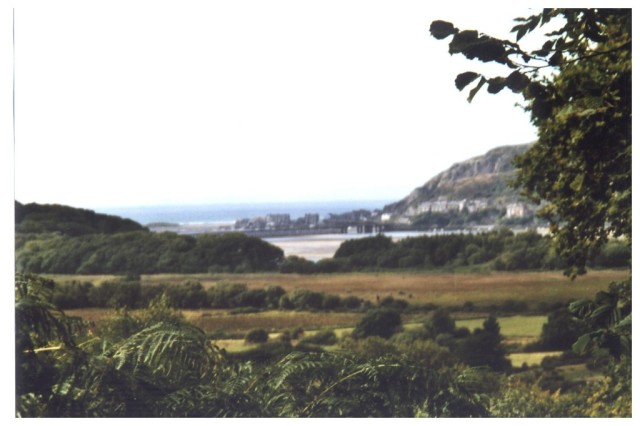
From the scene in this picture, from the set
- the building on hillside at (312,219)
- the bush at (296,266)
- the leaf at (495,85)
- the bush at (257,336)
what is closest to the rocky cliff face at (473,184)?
the building on hillside at (312,219)

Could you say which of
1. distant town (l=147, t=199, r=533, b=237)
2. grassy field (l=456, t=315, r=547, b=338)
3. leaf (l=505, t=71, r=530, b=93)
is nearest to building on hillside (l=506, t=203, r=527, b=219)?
distant town (l=147, t=199, r=533, b=237)

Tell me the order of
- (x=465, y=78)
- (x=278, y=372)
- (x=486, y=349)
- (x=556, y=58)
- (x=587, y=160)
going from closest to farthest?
(x=465, y=78) < (x=556, y=58) < (x=278, y=372) < (x=587, y=160) < (x=486, y=349)

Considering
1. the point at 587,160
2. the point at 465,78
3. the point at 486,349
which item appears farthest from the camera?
the point at 486,349

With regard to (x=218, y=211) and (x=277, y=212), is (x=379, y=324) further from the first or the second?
(x=218, y=211)

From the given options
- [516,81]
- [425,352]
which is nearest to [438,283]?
[425,352]

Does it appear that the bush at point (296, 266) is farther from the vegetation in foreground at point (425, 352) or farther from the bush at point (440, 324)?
the bush at point (440, 324)

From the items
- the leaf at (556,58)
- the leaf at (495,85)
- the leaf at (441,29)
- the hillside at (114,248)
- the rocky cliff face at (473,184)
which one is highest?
the leaf at (441,29)
